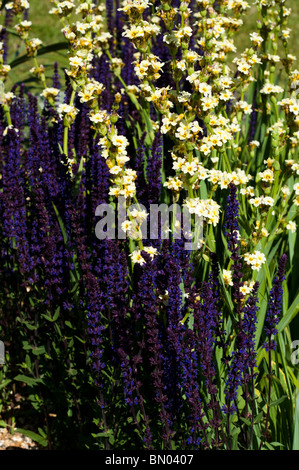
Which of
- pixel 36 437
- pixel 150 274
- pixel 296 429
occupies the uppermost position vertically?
pixel 150 274

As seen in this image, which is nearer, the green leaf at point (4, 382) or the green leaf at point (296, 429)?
the green leaf at point (296, 429)

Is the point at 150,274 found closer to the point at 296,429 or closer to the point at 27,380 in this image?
the point at 296,429

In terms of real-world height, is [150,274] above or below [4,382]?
above

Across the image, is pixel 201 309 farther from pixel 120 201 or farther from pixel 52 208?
pixel 52 208

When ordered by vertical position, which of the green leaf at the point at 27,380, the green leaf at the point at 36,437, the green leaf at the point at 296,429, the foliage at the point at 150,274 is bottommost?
the green leaf at the point at 36,437

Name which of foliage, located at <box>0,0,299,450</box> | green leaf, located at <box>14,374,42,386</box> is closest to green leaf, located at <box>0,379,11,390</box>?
foliage, located at <box>0,0,299,450</box>

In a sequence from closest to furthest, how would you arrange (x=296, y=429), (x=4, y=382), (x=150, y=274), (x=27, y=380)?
(x=150, y=274), (x=296, y=429), (x=27, y=380), (x=4, y=382)

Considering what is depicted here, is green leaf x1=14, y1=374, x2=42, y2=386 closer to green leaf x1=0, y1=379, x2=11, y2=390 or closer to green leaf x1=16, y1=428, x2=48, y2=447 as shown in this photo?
green leaf x1=0, y1=379, x2=11, y2=390

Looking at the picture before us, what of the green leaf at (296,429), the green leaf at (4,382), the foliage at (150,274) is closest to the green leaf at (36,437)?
the foliage at (150,274)

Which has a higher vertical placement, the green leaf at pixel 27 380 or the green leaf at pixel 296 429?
the green leaf at pixel 27 380

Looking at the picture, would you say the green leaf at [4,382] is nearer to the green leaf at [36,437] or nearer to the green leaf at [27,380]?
the green leaf at [27,380]

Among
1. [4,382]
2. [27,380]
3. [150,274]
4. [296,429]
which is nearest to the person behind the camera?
[150,274]

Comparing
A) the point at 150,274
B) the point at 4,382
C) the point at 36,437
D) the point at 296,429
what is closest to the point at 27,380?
the point at 4,382
